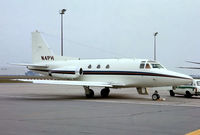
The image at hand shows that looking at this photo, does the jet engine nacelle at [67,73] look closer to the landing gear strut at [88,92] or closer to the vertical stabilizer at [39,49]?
the landing gear strut at [88,92]

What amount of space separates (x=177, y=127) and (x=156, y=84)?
1153 centimetres

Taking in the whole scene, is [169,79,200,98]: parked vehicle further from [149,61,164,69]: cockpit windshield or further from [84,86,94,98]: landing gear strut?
[84,86,94,98]: landing gear strut

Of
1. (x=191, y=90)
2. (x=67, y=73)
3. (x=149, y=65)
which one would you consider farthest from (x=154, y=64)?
(x=67, y=73)

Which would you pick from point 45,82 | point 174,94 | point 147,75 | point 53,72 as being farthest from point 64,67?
point 174,94

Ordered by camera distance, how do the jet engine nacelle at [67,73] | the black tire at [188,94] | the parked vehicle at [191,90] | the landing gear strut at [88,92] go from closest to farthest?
the landing gear strut at [88,92] → the jet engine nacelle at [67,73] → the parked vehicle at [191,90] → the black tire at [188,94]

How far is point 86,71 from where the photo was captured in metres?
25.0

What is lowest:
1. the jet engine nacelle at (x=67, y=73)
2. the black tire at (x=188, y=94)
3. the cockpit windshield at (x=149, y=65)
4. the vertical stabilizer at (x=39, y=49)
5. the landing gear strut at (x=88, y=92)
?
the black tire at (x=188, y=94)

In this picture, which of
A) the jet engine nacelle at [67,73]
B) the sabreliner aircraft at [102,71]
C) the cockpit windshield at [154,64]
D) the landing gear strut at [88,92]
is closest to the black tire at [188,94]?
the sabreliner aircraft at [102,71]

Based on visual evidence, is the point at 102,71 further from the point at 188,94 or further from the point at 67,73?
the point at 188,94

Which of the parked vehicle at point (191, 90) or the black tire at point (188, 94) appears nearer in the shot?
the parked vehicle at point (191, 90)

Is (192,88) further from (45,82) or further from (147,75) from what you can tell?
(45,82)

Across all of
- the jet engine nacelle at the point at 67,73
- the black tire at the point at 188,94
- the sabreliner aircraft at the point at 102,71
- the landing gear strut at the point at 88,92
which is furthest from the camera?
the black tire at the point at 188,94

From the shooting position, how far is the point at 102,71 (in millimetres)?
24062

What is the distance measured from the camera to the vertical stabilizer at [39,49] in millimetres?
28234
